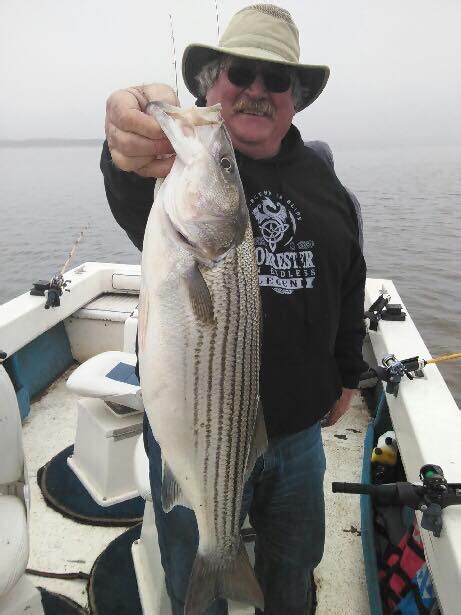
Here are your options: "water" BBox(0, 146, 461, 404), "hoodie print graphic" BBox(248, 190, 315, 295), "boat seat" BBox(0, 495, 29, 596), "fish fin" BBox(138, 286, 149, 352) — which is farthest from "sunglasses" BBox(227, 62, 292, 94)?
"water" BBox(0, 146, 461, 404)

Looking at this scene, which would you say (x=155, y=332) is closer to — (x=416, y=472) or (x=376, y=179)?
(x=416, y=472)

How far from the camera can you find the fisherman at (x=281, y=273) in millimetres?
2055

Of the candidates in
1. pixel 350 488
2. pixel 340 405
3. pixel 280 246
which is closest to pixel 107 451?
pixel 340 405

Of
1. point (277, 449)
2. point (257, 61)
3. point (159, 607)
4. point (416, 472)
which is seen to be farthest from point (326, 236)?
point (159, 607)

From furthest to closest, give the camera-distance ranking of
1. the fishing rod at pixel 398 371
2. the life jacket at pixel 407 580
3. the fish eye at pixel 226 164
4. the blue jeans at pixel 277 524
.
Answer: the fishing rod at pixel 398 371, the life jacket at pixel 407 580, the blue jeans at pixel 277 524, the fish eye at pixel 226 164

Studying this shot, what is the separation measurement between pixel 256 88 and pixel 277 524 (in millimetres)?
1937

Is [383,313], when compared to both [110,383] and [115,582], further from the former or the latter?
[115,582]

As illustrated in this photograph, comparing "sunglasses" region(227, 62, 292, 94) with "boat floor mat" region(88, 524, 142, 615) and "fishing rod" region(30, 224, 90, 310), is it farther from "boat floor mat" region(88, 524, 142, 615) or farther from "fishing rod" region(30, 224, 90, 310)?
"fishing rod" region(30, 224, 90, 310)

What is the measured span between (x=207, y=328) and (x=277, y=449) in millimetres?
864

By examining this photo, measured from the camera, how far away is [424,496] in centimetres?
210

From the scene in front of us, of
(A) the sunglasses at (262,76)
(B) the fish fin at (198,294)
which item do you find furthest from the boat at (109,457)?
(A) the sunglasses at (262,76)

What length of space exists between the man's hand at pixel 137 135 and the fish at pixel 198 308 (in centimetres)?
4

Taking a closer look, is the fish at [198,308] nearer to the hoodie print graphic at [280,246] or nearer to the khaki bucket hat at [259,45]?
the hoodie print graphic at [280,246]

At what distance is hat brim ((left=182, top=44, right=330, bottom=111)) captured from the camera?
1.97 m
